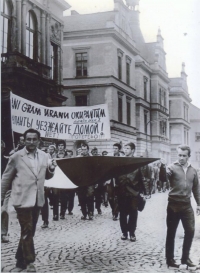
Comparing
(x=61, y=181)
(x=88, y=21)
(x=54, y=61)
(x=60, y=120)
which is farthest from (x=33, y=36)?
(x=61, y=181)

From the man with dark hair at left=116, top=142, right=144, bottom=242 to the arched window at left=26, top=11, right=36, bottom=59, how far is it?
6.41 metres

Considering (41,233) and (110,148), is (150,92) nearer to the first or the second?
(110,148)

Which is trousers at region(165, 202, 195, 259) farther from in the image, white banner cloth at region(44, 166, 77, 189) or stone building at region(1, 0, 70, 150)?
stone building at region(1, 0, 70, 150)

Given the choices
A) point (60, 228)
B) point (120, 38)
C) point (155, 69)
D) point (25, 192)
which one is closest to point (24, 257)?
point (25, 192)

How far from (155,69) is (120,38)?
5.76 meters

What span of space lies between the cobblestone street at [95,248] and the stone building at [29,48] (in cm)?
379

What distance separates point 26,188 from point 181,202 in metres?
1.85

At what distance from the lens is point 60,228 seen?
8250mm

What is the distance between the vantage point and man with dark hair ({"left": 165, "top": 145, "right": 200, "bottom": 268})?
5.41m

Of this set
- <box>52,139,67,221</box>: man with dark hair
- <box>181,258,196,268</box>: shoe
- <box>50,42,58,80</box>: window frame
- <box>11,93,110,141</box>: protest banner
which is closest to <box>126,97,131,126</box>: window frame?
<box>50,42,58,80</box>: window frame

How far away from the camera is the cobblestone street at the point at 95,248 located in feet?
17.4

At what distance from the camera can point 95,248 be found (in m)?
6.42

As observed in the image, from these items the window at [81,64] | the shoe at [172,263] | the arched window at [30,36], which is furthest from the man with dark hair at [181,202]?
the arched window at [30,36]

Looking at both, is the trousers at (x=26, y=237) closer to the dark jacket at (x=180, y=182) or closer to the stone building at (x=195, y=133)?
the dark jacket at (x=180, y=182)
